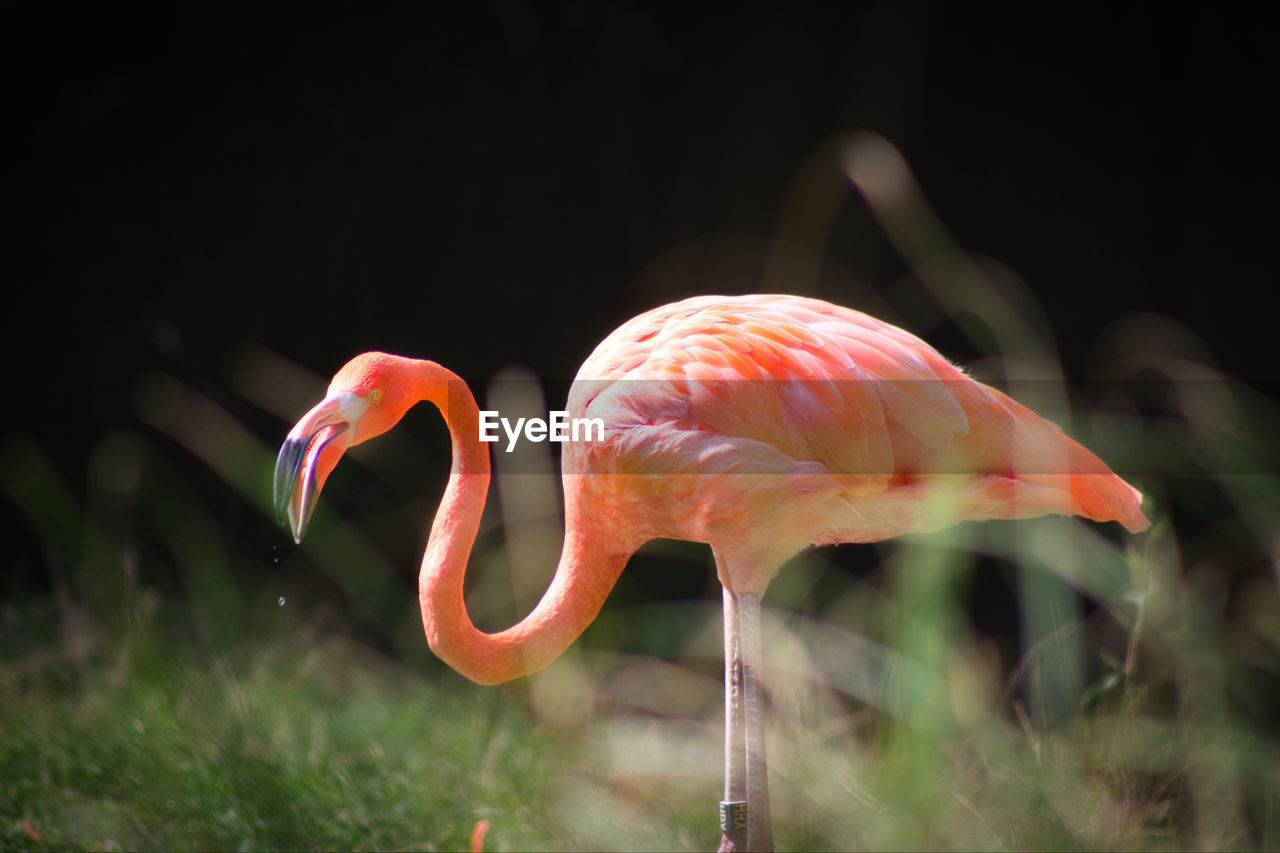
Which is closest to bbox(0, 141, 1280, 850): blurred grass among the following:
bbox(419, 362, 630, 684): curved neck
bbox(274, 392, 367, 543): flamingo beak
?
→ bbox(419, 362, 630, 684): curved neck

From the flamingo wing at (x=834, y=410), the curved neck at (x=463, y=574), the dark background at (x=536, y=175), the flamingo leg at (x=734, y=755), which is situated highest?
the dark background at (x=536, y=175)

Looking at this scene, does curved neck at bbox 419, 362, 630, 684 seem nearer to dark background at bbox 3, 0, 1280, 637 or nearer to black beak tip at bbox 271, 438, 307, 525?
black beak tip at bbox 271, 438, 307, 525

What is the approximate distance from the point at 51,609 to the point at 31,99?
150 centimetres

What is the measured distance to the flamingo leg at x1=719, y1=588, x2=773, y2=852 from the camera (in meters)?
1.82

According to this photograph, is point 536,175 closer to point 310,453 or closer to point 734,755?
point 310,453

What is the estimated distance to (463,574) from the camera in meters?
1.87

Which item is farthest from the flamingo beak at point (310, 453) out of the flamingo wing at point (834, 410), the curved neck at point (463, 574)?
the flamingo wing at point (834, 410)

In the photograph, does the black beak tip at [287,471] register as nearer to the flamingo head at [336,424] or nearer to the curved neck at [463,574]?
the flamingo head at [336,424]

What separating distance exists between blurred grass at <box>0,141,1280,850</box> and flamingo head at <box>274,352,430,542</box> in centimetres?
46

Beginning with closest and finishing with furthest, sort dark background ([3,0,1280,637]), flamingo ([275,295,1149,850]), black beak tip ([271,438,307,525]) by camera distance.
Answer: black beak tip ([271,438,307,525])
flamingo ([275,295,1149,850])
dark background ([3,0,1280,637])

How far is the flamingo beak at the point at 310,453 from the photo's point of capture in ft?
5.53

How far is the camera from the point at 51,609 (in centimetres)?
299

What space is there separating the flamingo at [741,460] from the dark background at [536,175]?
717 millimetres

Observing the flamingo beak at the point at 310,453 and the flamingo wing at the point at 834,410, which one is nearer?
the flamingo beak at the point at 310,453
